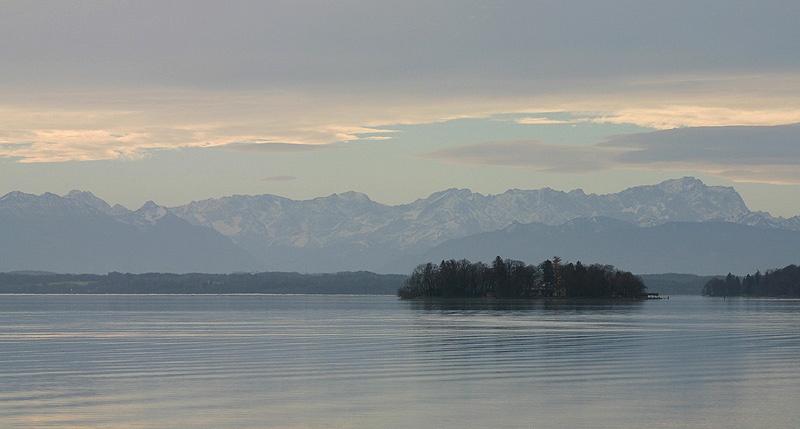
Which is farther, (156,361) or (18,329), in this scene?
(18,329)

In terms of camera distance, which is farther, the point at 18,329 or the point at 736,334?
the point at 18,329

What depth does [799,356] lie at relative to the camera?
226 feet

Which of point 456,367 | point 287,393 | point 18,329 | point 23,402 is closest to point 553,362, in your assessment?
point 456,367

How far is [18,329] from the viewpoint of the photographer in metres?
115

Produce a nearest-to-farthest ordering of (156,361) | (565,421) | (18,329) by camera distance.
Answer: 1. (565,421)
2. (156,361)
3. (18,329)

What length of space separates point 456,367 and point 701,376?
14.2 m

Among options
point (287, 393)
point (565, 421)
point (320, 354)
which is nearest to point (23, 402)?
point (287, 393)

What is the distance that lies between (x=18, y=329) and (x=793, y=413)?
3778 inches

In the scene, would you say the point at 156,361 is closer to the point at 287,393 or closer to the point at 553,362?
the point at 287,393

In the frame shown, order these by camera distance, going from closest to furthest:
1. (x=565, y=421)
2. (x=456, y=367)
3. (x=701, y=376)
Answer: (x=565, y=421) → (x=701, y=376) → (x=456, y=367)

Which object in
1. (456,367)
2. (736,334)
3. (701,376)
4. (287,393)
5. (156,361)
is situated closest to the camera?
(287,393)

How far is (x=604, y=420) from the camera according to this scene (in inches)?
1518

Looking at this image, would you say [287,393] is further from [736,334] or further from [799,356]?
[736,334]

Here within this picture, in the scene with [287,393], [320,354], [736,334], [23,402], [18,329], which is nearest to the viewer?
[23,402]
